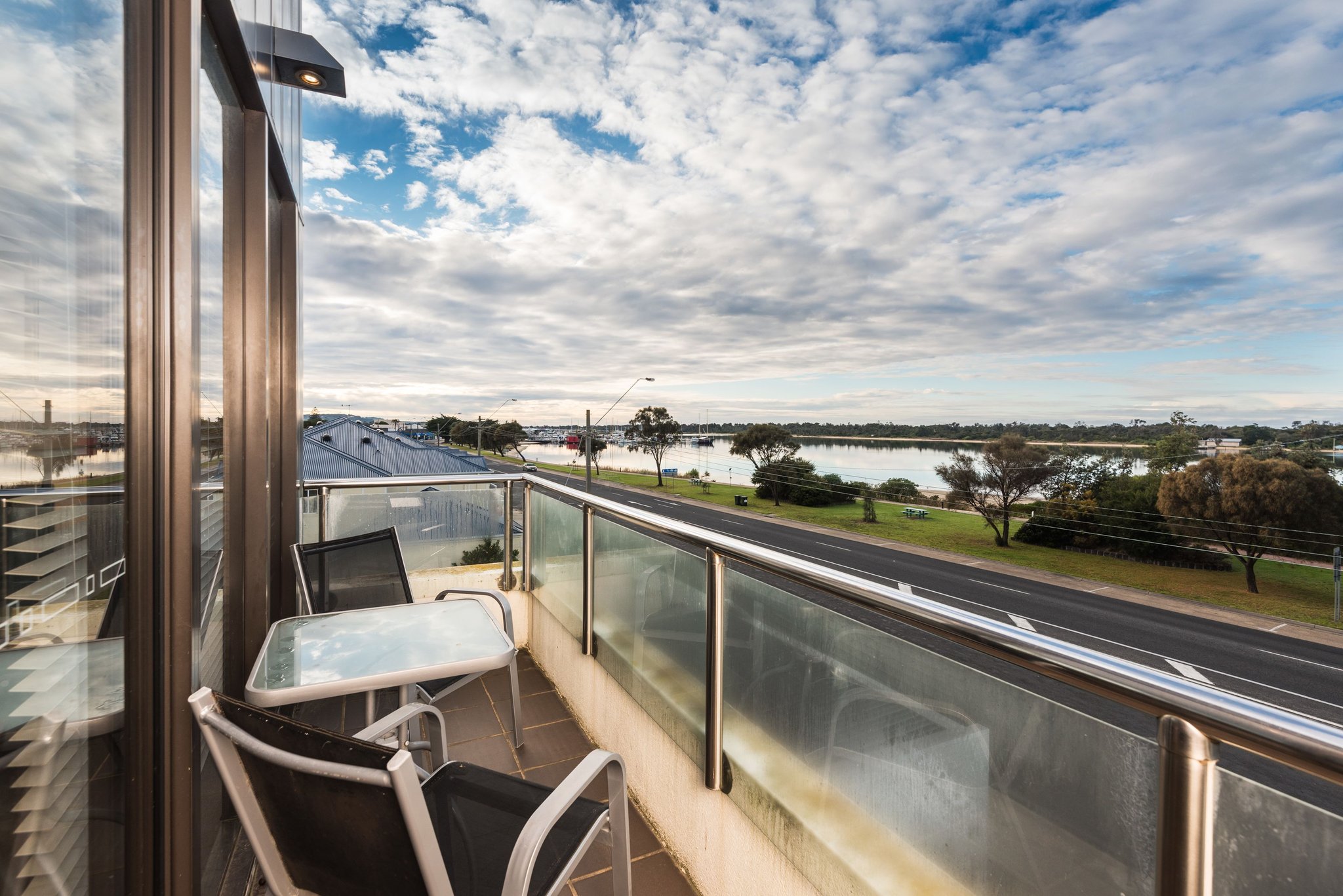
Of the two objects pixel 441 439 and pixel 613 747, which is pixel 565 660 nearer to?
pixel 613 747

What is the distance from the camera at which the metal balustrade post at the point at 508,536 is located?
4.45 metres

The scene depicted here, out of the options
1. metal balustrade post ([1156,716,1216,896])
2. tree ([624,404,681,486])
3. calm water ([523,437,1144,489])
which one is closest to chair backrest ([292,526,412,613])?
metal balustrade post ([1156,716,1216,896])

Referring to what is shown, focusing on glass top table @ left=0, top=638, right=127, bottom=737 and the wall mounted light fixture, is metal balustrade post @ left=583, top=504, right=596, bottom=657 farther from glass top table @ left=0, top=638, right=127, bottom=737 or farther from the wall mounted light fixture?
the wall mounted light fixture

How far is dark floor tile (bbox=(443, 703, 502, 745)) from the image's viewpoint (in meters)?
2.92

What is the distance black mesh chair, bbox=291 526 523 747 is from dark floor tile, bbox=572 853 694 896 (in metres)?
0.87

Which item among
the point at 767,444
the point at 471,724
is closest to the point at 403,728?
the point at 471,724

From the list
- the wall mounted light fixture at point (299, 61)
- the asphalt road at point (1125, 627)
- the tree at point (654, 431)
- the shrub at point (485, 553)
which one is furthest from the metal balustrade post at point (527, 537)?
the tree at point (654, 431)

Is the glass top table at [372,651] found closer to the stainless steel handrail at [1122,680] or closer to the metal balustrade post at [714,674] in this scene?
the metal balustrade post at [714,674]

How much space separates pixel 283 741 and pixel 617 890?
100cm

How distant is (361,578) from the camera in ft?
9.65

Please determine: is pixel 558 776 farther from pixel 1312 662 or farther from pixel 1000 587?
pixel 1000 587

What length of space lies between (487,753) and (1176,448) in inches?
2194

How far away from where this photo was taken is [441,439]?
1582 inches

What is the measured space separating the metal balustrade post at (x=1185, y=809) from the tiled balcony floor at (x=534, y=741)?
1597 mm
